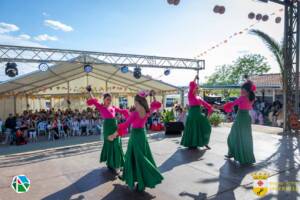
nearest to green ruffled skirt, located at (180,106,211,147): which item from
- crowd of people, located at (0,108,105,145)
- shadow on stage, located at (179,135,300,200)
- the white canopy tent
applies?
shadow on stage, located at (179,135,300,200)

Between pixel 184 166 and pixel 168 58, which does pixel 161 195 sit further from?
pixel 168 58

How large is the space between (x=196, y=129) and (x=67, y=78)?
1081 centimetres

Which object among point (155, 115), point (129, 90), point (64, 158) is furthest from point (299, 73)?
point (129, 90)

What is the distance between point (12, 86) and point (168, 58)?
8.43 m

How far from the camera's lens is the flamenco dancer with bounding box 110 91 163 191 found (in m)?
3.83

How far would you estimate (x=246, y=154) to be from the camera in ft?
16.9

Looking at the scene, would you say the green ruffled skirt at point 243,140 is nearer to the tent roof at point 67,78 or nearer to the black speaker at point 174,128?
the black speaker at point 174,128

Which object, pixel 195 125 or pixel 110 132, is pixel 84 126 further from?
pixel 110 132

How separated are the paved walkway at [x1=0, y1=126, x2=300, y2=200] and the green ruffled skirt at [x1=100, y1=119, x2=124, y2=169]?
0.86 feet

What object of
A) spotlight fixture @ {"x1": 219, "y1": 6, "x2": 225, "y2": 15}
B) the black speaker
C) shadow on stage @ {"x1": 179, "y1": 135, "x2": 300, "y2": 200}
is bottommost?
shadow on stage @ {"x1": 179, "y1": 135, "x2": 300, "y2": 200}

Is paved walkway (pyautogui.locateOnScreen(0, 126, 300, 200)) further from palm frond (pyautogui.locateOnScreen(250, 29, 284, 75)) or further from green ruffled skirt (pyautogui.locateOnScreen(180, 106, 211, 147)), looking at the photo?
palm frond (pyautogui.locateOnScreen(250, 29, 284, 75))

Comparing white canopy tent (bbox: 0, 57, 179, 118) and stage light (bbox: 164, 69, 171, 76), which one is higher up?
stage light (bbox: 164, 69, 171, 76)

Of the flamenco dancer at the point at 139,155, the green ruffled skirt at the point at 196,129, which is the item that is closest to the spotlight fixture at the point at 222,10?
the green ruffled skirt at the point at 196,129

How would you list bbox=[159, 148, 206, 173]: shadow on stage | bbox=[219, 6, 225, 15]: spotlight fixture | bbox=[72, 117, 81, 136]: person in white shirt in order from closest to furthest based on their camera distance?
bbox=[159, 148, 206, 173]: shadow on stage < bbox=[219, 6, 225, 15]: spotlight fixture < bbox=[72, 117, 81, 136]: person in white shirt
